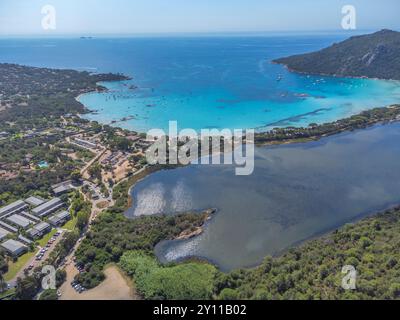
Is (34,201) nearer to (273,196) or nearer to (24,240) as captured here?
(24,240)

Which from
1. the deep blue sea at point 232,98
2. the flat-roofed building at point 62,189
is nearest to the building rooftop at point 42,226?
the flat-roofed building at point 62,189

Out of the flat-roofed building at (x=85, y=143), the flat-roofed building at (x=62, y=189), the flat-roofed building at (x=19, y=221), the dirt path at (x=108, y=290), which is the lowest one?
the dirt path at (x=108, y=290)

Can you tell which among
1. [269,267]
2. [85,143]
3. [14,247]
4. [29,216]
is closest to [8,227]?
[29,216]

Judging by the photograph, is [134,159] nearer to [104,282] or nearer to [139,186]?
[139,186]

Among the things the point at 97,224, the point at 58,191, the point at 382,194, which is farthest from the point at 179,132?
the point at 382,194

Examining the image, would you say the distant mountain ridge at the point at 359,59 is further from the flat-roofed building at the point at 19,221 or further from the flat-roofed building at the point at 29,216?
the flat-roofed building at the point at 19,221
